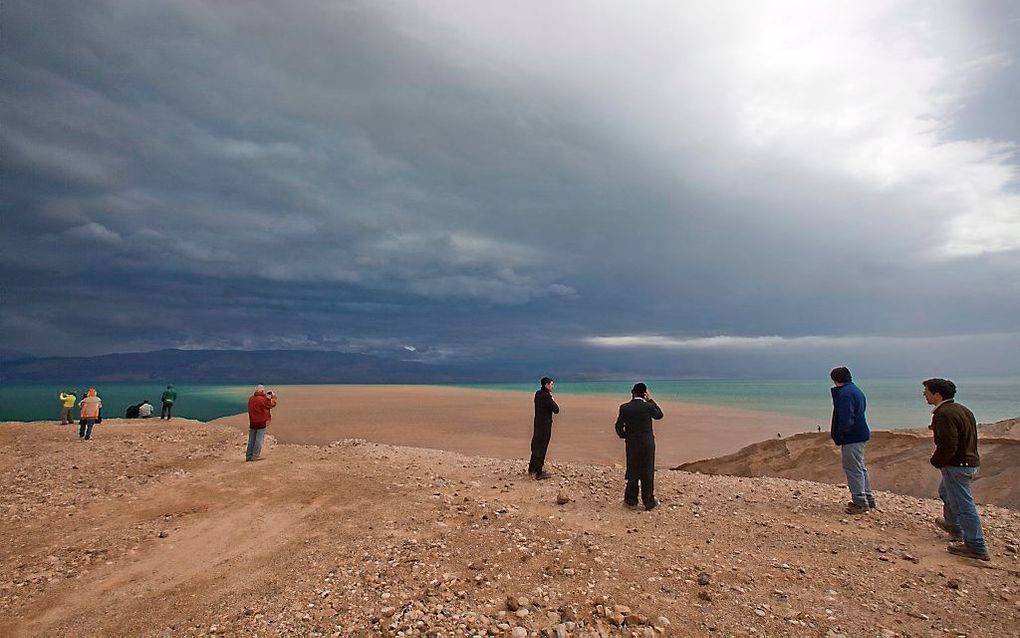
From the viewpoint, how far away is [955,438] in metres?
7.30

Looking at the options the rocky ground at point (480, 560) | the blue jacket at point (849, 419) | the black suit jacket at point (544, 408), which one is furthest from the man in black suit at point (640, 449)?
the blue jacket at point (849, 419)

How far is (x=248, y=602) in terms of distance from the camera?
627 cm

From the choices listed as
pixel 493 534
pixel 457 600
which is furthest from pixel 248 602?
pixel 493 534

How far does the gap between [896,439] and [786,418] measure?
32258 millimetres

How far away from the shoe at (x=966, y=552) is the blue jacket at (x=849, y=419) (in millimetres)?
2058

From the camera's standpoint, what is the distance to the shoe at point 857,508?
30.0 feet

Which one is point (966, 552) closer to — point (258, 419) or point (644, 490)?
point (644, 490)

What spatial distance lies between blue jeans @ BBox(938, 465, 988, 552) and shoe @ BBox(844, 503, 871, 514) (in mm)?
→ 1622

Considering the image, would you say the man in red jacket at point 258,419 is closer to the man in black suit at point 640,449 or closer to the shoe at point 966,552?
the man in black suit at point 640,449

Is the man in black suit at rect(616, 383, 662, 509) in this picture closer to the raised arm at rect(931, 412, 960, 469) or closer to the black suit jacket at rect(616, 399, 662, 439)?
the black suit jacket at rect(616, 399, 662, 439)

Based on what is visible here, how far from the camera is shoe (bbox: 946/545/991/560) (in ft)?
23.1

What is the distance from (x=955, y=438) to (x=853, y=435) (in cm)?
191

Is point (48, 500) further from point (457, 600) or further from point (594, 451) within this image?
point (594, 451)

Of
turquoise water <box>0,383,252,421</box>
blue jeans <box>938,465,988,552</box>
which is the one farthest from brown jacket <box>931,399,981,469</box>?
turquoise water <box>0,383,252,421</box>
